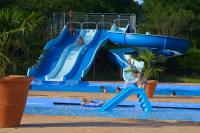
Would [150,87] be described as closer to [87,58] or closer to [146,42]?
[146,42]

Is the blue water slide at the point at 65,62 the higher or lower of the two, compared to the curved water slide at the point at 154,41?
lower

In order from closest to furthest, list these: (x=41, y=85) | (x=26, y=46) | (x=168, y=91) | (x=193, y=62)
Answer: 1. (x=26, y=46)
2. (x=168, y=91)
3. (x=41, y=85)
4. (x=193, y=62)

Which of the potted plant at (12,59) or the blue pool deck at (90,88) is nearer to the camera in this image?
the potted plant at (12,59)

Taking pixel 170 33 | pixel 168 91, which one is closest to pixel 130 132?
pixel 168 91

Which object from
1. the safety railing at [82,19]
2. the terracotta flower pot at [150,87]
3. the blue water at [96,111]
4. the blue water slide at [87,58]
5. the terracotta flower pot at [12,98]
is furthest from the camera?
the safety railing at [82,19]

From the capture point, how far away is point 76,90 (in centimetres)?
1980

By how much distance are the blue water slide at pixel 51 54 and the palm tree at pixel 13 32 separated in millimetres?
13093

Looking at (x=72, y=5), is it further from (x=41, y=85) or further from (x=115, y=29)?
(x=41, y=85)

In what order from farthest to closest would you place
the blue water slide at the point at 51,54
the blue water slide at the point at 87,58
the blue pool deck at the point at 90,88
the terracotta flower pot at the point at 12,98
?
1. the blue water slide at the point at 87,58
2. the blue water slide at the point at 51,54
3. the blue pool deck at the point at 90,88
4. the terracotta flower pot at the point at 12,98

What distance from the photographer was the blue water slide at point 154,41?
23.7 m

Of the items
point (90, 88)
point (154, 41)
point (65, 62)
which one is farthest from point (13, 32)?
point (154, 41)

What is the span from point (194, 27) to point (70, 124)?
2503cm

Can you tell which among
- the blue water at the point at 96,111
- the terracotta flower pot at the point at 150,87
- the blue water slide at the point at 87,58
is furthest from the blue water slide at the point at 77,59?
the blue water at the point at 96,111

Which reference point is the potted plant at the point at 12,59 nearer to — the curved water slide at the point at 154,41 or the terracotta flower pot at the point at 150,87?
the terracotta flower pot at the point at 150,87
